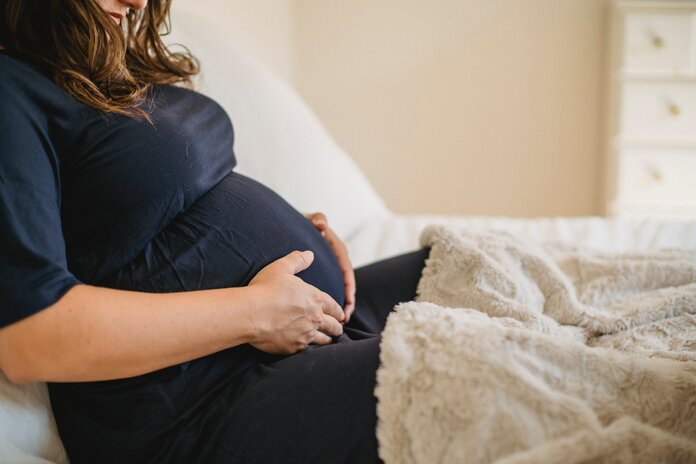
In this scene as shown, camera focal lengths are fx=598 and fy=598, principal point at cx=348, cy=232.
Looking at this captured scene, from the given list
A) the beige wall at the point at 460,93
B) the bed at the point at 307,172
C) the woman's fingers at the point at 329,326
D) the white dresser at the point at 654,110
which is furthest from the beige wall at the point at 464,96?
the woman's fingers at the point at 329,326

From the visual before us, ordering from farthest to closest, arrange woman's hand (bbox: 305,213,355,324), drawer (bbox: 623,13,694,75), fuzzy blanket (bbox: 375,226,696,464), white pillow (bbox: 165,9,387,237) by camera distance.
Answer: drawer (bbox: 623,13,694,75) → white pillow (bbox: 165,9,387,237) → woman's hand (bbox: 305,213,355,324) → fuzzy blanket (bbox: 375,226,696,464)

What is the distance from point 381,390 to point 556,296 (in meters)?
0.38

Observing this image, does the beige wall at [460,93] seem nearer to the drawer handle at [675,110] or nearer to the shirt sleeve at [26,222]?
the drawer handle at [675,110]

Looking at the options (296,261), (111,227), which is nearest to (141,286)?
(111,227)

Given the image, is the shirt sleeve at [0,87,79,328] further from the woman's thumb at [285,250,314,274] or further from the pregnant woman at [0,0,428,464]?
the woman's thumb at [285,250,314,274]

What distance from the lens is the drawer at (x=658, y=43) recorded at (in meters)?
2.00

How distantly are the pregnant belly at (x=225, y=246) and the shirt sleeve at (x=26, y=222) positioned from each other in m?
0.11

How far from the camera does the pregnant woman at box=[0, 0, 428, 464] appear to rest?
525 millimetres

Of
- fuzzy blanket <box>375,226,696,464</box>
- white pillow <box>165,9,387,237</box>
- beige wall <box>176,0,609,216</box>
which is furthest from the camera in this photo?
beige wall <box>176,0,609,216</box>

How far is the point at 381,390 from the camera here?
0.53 meters

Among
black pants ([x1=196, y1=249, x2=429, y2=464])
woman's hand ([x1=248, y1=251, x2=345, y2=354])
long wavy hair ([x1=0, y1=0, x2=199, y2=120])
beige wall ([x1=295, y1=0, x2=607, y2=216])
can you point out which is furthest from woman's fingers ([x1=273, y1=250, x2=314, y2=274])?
beige wall ([x1=295, y1=0, x2=607, y2=216])

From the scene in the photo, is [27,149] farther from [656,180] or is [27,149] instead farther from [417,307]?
[656,180]

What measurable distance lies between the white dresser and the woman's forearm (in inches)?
72.6

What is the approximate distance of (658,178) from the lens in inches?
81.5
